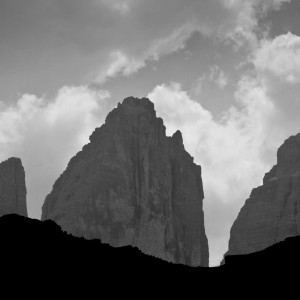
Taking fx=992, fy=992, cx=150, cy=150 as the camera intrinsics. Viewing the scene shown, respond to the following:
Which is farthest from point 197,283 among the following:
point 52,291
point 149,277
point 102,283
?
point 52,291

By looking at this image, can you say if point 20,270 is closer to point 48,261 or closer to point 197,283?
point 48,261

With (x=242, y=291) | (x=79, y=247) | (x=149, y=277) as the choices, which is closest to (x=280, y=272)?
(x=242, y=291)

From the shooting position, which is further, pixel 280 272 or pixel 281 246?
pixel 281 246

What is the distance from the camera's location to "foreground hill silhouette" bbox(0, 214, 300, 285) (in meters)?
72.8

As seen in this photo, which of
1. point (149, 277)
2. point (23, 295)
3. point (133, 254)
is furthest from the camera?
point (133, 254)

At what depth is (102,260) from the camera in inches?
3034

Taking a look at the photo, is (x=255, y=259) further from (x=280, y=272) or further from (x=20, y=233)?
(x=20, y=233)

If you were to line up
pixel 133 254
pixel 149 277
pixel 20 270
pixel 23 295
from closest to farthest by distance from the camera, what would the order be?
pixel 23 295
pixel 20 270
pixel 149 277
pixel 133 254

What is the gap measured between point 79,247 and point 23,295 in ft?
42.0

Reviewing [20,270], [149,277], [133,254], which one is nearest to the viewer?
[20,270]

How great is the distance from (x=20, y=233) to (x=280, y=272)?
20.4 meters

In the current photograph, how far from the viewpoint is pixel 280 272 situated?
73000 millimetres

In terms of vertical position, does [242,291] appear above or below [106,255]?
below

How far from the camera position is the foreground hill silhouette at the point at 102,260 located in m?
72.8
